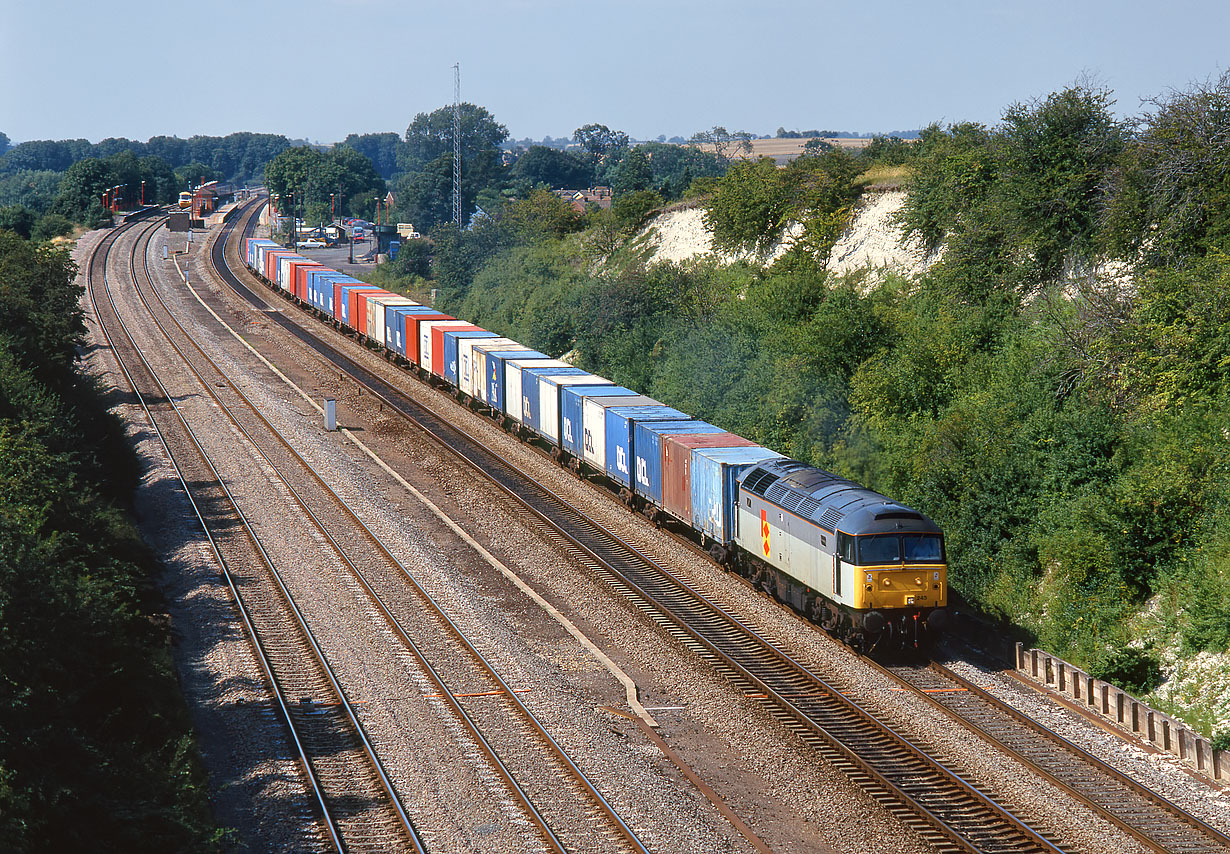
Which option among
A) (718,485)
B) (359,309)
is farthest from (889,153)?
(718,485)

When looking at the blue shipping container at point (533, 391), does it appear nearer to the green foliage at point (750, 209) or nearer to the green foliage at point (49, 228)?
the green foliage at point (750, 209)

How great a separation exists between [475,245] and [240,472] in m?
48.4

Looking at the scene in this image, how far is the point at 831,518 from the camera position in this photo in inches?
857

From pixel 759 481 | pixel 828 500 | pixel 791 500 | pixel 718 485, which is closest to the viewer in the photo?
pixel 828 500

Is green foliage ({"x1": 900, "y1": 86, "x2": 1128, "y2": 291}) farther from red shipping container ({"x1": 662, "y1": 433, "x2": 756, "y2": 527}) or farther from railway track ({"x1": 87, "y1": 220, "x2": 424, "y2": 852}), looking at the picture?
railway track ({"x1": 87, "y1": 220, "x2": 424, "y2": 852})

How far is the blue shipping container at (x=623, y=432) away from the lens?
31.3 meters

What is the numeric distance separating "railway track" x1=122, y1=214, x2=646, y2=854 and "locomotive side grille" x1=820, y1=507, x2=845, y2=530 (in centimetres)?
683

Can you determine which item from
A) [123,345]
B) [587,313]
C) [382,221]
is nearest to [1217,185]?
[587,313]

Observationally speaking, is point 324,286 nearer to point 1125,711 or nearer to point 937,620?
point 937,620

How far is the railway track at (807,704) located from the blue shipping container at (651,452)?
168 cm

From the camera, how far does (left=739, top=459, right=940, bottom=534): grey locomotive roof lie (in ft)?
69.5

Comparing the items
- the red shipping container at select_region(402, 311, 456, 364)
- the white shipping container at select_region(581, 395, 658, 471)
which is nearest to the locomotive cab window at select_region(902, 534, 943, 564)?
the white shipping container at select_region(581, 395, 658, 471)

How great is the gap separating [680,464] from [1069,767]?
12.9 metres

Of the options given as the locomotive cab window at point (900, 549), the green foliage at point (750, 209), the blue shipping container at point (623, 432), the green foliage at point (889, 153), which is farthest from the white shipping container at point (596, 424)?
the green foliage at point (889, 153)
